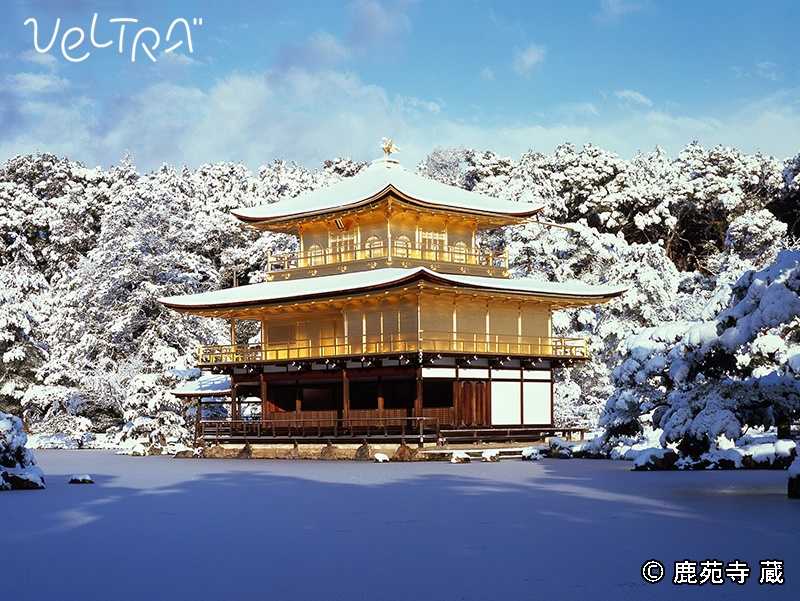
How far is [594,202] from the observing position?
210ft

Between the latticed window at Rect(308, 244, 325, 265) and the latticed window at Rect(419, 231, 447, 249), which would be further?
the latticed window at Rect(308, 244, 325, 265)

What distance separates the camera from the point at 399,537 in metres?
15.1

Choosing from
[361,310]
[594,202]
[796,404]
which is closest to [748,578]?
[796,404]

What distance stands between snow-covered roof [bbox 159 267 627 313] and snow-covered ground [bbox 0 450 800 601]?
14.8m

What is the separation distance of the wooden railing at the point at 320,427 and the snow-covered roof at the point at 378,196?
8891mm

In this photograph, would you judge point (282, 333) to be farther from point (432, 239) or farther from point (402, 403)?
point (432, 239)

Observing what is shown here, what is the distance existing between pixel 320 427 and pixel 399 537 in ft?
87.8

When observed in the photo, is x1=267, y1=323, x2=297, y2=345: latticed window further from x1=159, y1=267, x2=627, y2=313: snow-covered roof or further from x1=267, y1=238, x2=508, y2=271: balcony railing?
x1=267, y1=238, x2=508, y2=271: balcony railing

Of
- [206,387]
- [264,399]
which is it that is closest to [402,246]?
[264,399]

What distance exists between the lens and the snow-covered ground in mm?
11195

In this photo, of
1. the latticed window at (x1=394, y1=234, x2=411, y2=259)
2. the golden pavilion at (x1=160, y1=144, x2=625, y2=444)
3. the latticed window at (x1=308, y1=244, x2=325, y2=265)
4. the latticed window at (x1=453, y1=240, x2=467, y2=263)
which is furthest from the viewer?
the latticed window at (x1=308, y1=244, x2=325, y2=265)

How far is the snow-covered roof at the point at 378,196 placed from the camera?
145ft

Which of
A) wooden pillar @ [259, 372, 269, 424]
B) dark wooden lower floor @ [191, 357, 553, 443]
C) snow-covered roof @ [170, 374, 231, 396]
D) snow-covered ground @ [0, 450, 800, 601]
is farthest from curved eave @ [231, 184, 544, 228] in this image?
snow-covered ground @ [0, 450, 800, 601]

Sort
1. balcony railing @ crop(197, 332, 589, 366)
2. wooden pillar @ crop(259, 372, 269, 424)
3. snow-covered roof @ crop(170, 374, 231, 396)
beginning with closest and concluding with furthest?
1. balcony railing @ crop(197, 332, 589, 366)
2. wooden pillar @ crop(259, 372, 269, 424)
3. snow-covered roof @ crop(170, 374, 231, 396)
